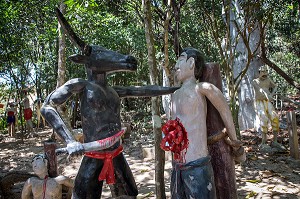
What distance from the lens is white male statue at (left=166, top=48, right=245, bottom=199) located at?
2.24 m

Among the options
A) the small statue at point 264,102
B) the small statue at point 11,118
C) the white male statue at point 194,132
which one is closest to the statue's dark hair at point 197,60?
the white male statue at point 194,132

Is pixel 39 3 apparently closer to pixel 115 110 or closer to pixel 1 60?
pixel 1 60

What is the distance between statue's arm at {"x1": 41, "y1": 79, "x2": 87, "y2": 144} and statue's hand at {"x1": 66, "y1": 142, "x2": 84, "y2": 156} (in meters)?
0.09

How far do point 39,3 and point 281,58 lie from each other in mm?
15070

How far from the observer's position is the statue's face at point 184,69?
2.45 m

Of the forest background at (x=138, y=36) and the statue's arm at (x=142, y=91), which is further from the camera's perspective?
the forest background at (x=138, y=36)

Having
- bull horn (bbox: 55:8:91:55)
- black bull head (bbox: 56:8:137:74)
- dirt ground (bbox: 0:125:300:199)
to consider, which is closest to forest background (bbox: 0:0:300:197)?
dirt ground (bbox: 0:125:300:199)

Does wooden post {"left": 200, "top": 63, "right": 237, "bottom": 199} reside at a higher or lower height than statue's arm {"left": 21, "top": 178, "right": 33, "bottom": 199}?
higher

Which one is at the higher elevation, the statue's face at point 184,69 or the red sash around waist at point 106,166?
the statue's face at point 184,69

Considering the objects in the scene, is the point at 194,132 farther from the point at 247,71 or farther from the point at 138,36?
the point at 138,36

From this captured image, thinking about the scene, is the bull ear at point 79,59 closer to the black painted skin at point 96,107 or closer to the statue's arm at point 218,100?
the black painted skin at point 96,107

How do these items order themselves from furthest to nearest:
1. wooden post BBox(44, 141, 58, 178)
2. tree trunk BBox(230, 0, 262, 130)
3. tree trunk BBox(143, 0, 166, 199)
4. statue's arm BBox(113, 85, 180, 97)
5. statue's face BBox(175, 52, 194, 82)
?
1. tree trunk BBox(230, 0, 262, 130)
2. tree trunk BBox(143, 0, 166, 199)
3. wooden post BBox(44, 141, 58, 178)
4. statue's arm BBox(113, 85, 180, 97)
5. statue's face BBox(175, 52, 194, 82)

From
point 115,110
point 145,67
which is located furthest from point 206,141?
point 145,67

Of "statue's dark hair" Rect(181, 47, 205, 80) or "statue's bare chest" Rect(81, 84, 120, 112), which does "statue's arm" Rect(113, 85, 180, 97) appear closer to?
"statue's bare chest" Rect(81, 84, 120, 112)
